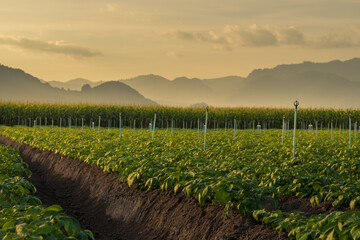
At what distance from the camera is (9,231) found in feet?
13.6

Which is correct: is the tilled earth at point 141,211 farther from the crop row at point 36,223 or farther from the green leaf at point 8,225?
the green leaf at point 8,225

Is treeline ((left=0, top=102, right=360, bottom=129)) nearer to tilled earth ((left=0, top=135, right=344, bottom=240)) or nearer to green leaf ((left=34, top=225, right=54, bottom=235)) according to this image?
tilled earth ((left=0, top=135, right=344, bottom=240))

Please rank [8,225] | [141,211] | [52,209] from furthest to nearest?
[141,211] < [52,209] < [8,225]

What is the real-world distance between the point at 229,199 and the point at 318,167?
182 inches

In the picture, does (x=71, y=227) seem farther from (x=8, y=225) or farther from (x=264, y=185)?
(x=264, y=185)

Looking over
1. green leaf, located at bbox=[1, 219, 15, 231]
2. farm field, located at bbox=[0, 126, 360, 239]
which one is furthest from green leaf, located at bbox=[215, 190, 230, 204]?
green leaf, located at bbox=[1, 219, 15, 231]

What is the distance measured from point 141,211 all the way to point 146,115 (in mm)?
43255

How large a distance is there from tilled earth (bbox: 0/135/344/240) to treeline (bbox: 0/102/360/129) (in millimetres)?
36757

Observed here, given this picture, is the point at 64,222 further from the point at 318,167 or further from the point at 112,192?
the point at 318,167

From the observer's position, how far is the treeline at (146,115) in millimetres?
51219

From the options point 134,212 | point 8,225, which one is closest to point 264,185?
point 134,212

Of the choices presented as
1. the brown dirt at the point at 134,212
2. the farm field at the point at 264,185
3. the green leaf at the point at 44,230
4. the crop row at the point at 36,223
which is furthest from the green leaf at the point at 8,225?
the brown dirt at the point at 134,212

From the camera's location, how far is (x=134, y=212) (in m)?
9.32

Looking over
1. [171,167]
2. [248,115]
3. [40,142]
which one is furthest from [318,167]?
[248,115]
